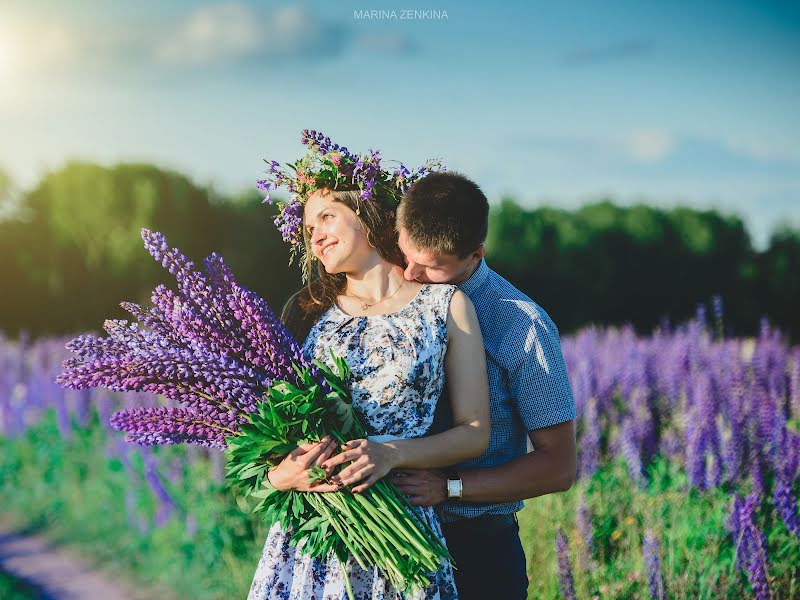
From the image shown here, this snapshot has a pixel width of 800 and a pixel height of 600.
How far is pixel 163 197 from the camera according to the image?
1367cm

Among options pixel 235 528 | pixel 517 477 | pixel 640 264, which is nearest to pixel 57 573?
pixel 235 528

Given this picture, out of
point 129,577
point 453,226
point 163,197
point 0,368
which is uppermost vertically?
point 163,197

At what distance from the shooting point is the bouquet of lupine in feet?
6.23

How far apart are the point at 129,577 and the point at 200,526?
64cm

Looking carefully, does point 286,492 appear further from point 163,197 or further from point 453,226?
point 163,197

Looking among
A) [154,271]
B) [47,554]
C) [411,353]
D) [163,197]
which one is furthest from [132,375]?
[163,197]

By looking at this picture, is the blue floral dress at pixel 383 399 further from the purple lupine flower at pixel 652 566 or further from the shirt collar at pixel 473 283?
the purple lupine flower at pixel 652 566

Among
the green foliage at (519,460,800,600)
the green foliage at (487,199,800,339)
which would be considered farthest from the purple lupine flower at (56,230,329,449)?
the green foliage at (487,199,800,339)

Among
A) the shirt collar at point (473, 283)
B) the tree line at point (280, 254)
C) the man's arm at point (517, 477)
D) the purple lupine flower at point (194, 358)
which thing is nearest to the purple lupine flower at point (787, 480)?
the man's arm at point (517, 477)

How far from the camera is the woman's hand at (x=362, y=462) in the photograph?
1862 mm

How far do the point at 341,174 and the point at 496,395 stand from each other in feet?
2.54

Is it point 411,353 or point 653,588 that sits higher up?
point 411,353

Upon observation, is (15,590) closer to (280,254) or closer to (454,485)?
(454,485)

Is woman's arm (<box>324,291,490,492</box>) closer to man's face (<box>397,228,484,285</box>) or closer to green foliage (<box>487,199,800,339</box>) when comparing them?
man's face (<box>397,228,484,285</box>)
